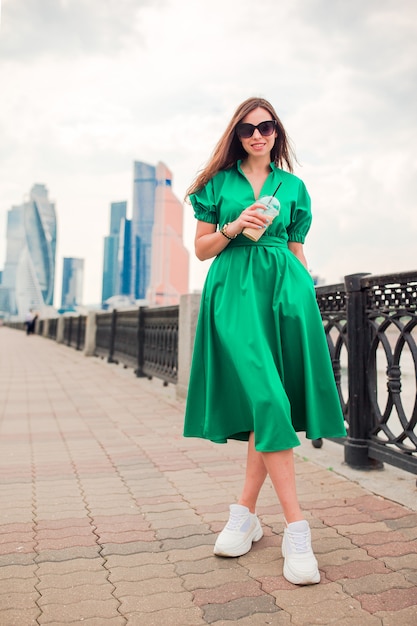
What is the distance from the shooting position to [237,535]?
2.43 metres

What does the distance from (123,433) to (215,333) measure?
320 cm

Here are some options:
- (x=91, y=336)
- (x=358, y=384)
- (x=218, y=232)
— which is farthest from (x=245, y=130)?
(x=91, y=336)

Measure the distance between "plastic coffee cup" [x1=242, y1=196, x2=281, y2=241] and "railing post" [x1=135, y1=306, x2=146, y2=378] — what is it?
7.64 meters

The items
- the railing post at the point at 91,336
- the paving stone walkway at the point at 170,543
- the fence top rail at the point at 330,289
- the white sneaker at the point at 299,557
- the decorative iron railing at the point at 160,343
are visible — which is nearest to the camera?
the paving stone walkway at the point at 170,543

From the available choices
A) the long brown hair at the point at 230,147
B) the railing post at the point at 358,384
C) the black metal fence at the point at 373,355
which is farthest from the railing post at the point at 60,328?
the long brown hair at the point at 230,147

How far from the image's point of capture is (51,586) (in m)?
2.16

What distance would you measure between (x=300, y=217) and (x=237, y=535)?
144 cm

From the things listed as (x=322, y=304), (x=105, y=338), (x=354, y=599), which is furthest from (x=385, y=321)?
(x=105, y=338)

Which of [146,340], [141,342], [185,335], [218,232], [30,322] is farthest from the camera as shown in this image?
[30,322]

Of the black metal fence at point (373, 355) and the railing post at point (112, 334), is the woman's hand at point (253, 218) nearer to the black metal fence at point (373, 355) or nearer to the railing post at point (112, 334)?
the black metal fence at point (373, 355)

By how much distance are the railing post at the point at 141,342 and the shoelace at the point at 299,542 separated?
7675 mm

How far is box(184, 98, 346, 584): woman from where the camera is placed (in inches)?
87.8

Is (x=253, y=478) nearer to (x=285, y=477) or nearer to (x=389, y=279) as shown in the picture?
(x=285, y=477)

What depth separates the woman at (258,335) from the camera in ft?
7.32
